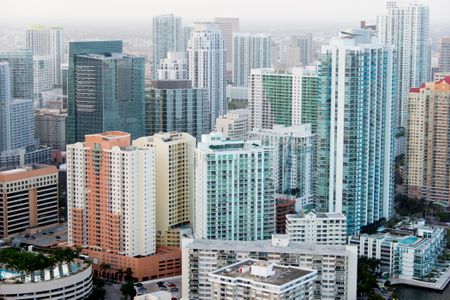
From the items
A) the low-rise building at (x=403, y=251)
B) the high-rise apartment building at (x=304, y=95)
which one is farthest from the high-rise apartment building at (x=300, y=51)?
the low-rise building at (x=403, y=251)

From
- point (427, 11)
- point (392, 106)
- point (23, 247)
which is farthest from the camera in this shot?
point (427, 11)

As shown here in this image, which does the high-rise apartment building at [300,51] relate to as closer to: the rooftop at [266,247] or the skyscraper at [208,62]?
the skyscraper at [208,62]

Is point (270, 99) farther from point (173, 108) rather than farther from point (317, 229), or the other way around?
point (317, 229)

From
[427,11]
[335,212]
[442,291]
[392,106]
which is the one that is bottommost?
[442,291]

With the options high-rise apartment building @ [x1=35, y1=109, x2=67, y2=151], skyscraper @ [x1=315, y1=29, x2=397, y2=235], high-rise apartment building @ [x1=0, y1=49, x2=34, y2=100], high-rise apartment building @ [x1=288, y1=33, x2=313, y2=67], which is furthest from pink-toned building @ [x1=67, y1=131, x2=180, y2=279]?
high-rise apartment building @ [x1=0, y1=49, x2=34, y2=100]

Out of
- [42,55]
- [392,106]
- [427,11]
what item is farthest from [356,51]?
[42,55]

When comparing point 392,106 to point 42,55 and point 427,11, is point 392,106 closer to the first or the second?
point 427,11

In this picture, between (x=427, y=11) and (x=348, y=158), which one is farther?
(x=427, y=11)
